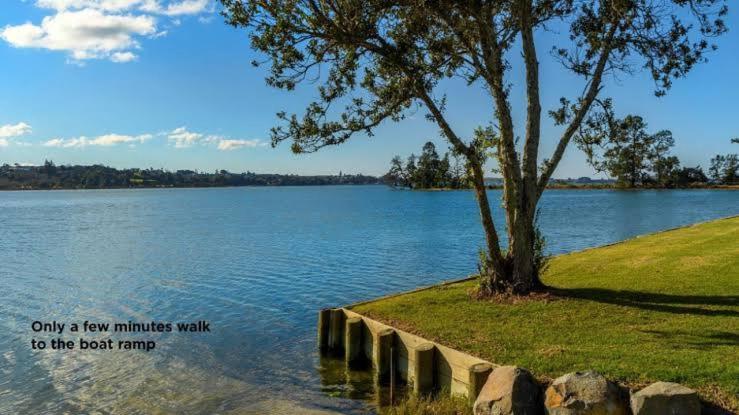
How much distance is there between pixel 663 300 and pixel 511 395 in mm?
7986

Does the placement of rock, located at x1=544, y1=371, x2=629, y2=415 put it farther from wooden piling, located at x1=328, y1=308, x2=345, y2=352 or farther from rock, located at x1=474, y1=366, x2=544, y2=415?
wooden piling, located at x1=328, y1=308, x2=345, y2=352

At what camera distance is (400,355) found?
13.0 m

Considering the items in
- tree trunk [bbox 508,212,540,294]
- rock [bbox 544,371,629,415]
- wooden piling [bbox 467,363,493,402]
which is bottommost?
wooden piling [bbox 467,363,493,402]

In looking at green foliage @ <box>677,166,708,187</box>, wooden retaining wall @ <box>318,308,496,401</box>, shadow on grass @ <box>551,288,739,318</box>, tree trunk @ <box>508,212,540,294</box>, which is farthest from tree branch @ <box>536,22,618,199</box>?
green foliage @ <box>677,166,708,187</box>

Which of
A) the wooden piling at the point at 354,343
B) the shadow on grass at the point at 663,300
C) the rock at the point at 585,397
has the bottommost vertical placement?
the wooden piling at the point at 354,343

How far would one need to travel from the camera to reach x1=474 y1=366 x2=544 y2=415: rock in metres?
8.95

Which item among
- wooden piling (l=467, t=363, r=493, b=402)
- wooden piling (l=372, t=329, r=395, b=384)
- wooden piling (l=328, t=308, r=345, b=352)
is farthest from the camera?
wooden piling (l=328, t=308, r=345, b=352)

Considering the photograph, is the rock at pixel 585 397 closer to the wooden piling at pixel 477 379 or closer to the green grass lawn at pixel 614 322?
the green grass lawn at pixel 614 322

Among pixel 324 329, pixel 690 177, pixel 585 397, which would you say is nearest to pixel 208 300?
pixel 324 329

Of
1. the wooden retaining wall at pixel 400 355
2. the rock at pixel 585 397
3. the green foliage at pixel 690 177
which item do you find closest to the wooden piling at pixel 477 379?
the wooden retaining wall at pixel 400 355

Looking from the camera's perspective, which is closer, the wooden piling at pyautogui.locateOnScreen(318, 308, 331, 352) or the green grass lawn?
the green grass lawn

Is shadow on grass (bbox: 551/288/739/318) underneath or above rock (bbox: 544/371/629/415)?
above

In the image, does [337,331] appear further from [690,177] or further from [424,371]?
[690,177]

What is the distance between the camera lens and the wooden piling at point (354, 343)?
573 inches
